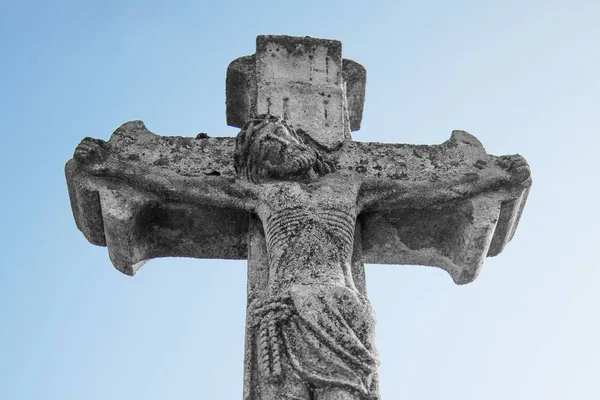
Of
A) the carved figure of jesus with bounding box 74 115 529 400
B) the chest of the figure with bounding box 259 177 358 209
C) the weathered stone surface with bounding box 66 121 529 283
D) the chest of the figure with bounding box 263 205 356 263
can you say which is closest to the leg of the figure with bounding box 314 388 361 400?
the carved figure of jesus with bounding box 74 115 529 400

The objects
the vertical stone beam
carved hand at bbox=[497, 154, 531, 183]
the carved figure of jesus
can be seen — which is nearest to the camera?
the carved figure of jesus

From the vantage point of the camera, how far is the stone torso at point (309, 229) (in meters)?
4.88

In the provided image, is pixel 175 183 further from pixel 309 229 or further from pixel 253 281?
pixel 309 229

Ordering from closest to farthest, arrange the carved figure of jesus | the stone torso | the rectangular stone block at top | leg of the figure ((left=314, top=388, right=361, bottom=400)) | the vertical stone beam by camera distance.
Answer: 1. leg of the figure ((left=314, top=388, right=361, bottom=400))
2. the carved figure of jesus
3. the vertical stone beam
4. the stone torso
5. the rectangular stone block at top

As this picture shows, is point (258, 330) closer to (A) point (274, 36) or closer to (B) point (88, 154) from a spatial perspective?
(B) point (88, 154)

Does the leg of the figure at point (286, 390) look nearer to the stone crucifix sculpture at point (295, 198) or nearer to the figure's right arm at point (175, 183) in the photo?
the stone crucifix sculpture at point (295, 198)

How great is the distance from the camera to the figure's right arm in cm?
571

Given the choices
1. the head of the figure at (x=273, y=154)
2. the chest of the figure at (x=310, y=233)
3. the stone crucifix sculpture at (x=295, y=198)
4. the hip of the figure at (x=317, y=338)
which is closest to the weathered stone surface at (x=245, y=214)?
the stone crucifix sculpture at (x=295, y=198)

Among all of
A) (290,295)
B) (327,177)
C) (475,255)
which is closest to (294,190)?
(327,177)

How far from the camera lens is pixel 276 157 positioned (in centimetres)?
568

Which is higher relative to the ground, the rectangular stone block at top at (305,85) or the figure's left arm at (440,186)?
the rectangular stone block at top at (305,85)

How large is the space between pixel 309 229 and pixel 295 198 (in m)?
0.30

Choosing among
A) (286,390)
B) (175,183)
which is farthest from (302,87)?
(286,390)

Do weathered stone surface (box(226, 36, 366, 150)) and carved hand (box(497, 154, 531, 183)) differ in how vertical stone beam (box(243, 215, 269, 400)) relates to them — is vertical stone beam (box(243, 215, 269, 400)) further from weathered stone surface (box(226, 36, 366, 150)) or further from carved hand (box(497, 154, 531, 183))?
carved hand (box(497, 154, 531, 183))
